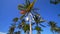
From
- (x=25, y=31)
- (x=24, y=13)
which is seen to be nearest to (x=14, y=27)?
(x=25, y=31)

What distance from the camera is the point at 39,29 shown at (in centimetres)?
5544

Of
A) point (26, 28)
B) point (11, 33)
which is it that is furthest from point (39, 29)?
point (11, 33)

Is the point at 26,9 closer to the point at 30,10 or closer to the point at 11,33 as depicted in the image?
the point at 30,10

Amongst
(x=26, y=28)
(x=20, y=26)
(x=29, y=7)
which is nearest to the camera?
(x=29, y=7)

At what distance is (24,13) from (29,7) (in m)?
2.20

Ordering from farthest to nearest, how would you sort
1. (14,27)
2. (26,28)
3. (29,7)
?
(14,27) < (26,28) < (29,7)

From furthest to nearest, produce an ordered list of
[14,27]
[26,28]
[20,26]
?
[14,27]
[20,26]
[26,28]

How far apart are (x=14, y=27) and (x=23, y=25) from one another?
1047cm

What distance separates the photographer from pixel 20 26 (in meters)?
58.9

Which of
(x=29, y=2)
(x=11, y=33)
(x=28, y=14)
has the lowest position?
(x=11, y=33)

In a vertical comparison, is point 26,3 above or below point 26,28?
above

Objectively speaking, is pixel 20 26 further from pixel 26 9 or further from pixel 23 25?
pixel 26 9

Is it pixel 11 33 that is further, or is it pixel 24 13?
pixel 11 33

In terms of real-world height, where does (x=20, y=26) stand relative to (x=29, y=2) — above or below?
below
